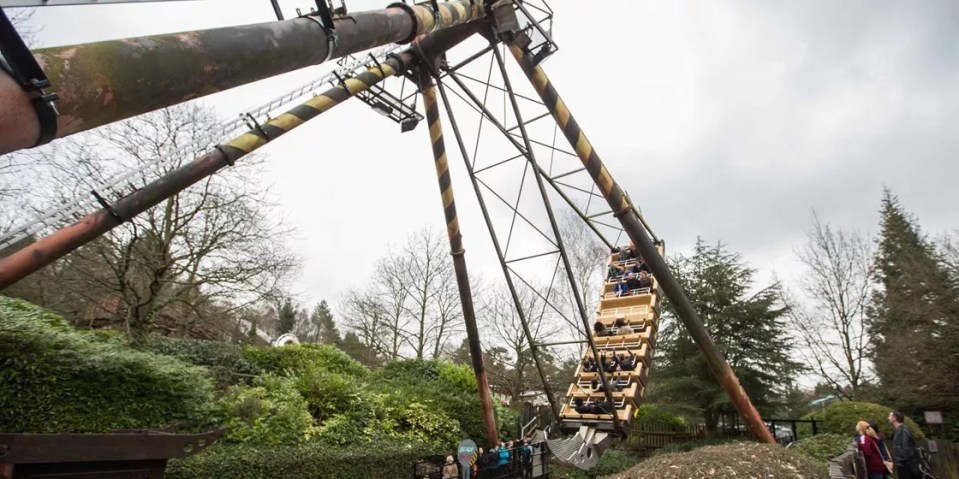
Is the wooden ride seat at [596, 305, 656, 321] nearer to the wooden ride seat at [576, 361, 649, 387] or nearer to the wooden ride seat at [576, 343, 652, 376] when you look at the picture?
the wooden ride seat at [576, 343, 652, 376]

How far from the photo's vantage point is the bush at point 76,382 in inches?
282

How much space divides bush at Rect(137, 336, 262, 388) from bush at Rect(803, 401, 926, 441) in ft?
56.7

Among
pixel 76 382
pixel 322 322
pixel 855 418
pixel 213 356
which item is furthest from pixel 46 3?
pixel 322 322

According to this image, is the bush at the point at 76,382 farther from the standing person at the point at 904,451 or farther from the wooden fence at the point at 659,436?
the wooden fence at the point at 659,436

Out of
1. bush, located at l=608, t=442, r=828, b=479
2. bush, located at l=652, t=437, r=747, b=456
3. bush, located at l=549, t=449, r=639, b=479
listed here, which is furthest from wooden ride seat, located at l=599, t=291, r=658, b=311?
bush, located at l=652, t=437, r=747, b=456

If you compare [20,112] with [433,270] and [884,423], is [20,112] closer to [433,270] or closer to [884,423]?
[884,423]

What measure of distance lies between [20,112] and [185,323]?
47.5 ft

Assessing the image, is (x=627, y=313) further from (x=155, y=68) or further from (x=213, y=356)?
(x=155, y=68)

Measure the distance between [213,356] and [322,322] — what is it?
37354 mm

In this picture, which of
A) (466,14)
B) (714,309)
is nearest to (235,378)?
(466,14)

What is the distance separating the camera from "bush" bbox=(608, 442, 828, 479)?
668 centimetres

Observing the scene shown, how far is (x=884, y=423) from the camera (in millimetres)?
14656

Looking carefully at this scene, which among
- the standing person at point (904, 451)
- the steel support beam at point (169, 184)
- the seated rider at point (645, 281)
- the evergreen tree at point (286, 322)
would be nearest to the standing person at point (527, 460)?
the seated rider at point (645, 281)

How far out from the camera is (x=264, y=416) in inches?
409
